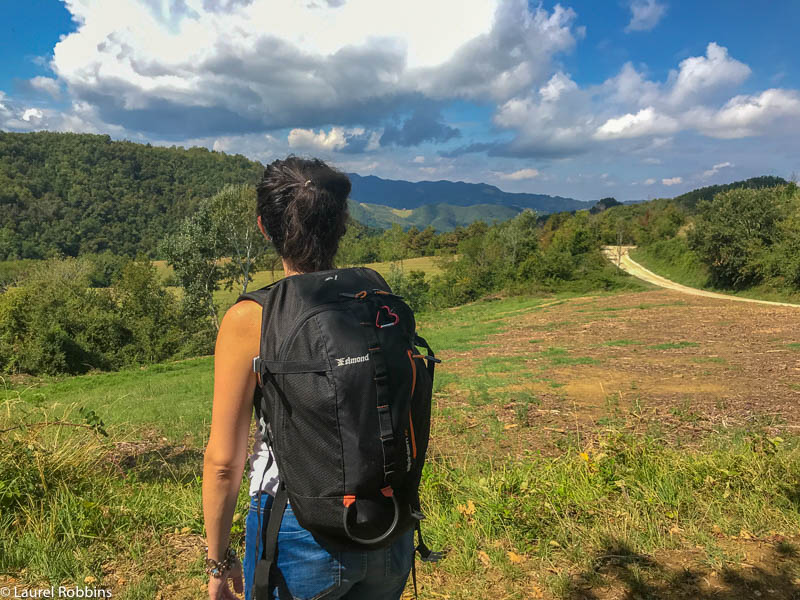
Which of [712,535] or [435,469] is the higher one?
[712,535]

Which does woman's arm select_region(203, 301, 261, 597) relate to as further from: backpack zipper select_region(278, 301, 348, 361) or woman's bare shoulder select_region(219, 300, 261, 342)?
backpack zipper select_region(278, 301, 348, 361)

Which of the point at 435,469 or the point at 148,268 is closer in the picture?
the point at 435,469

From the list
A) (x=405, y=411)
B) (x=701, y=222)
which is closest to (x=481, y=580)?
(x=405, y=411)

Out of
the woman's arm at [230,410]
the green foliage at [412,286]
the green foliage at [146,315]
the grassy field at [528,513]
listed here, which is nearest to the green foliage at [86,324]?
the green foliage at [146,315]

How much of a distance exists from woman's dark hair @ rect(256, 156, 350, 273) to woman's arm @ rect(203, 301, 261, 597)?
0.28 metres

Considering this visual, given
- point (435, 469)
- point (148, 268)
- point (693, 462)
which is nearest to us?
point (693, 462)

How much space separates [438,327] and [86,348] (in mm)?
21816

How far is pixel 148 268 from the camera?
1391 inches

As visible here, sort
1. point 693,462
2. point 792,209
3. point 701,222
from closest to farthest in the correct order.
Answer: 1. point 693,462
2. point 792,209
3. point 701,222

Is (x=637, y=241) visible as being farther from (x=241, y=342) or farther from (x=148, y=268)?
(x=241, y=342)

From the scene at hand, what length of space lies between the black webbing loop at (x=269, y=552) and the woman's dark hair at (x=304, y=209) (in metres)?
0.68

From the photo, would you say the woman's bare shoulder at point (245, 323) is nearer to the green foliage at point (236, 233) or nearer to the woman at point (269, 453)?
the woman at point (269, 453)

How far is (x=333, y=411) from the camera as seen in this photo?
3.83 feet

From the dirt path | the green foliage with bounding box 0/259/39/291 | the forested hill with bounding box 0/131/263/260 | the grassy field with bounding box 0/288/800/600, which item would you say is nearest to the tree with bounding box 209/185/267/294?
the green foliage with bounding box 0/259/39/291
